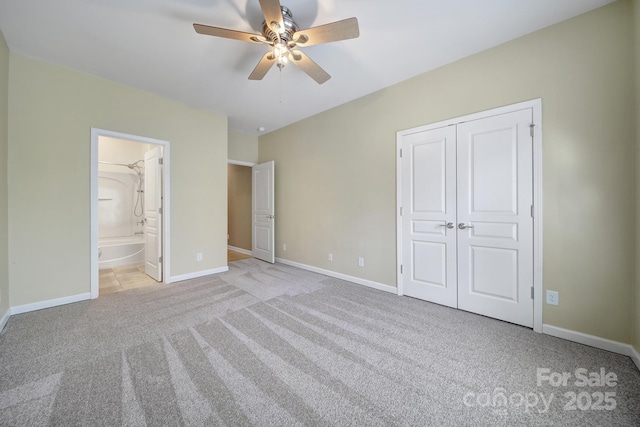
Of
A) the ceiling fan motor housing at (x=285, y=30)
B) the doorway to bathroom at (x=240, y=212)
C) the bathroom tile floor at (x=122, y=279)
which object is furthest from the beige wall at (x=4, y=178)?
the doorway to bathroom at (x=240, y=212)

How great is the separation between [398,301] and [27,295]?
4055mm

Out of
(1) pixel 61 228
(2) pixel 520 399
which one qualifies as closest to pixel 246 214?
(1) pixel 61 228

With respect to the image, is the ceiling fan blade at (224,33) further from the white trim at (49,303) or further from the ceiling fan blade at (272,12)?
the white trim at (49,303)

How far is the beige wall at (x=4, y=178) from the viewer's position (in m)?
2.19

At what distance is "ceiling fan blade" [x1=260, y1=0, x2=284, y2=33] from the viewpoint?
4.99 ft

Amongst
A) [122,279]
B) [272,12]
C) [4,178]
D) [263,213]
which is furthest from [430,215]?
[122,279]

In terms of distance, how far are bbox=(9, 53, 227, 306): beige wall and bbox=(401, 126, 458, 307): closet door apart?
3.37 metres

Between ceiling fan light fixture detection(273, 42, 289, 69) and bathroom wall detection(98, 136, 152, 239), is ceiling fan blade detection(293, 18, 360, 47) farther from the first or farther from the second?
bathroom wall detection(98, 136, 152, 239)

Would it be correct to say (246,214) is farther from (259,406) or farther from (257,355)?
(259,406)

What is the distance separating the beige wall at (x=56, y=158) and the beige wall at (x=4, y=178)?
8 centimetres

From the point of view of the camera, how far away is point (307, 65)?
214 centimetres

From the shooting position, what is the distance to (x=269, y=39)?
1.88 metres

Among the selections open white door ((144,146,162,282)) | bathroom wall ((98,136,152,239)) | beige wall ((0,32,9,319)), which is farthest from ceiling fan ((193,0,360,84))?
bathroom wall ((98,136,152,239))

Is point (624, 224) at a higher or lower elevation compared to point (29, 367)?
higher
